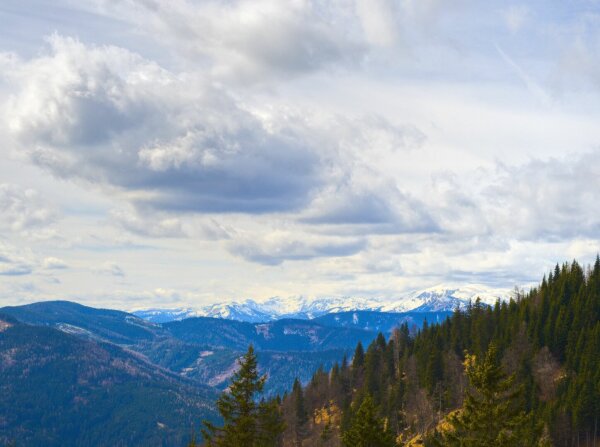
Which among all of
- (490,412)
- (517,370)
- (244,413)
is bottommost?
(517,370)

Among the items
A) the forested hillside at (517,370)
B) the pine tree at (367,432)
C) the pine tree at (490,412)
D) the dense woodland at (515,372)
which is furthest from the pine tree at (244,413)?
the forested hillside at (517,370)

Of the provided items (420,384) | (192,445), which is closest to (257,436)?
(192,445)

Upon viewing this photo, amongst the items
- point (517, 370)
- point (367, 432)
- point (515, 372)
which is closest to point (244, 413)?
point (367, 432)

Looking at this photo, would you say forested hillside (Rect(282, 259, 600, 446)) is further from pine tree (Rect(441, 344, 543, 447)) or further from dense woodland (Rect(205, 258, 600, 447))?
pine tree (Rect(441, 344, 543, 447))

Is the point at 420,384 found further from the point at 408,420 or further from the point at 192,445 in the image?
the point at 192,445

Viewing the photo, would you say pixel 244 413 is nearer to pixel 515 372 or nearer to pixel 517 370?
pixel 515 372

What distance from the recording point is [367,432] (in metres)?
47.6

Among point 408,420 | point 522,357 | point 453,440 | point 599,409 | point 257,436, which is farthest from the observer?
point 408,420

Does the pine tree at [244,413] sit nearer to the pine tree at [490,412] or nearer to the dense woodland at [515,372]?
the dense woodland at [515,372]

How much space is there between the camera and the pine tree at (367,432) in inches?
1875

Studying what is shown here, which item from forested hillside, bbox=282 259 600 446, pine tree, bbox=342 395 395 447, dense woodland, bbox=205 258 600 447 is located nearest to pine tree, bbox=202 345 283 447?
dense woodland, bbox=205 258 600 447

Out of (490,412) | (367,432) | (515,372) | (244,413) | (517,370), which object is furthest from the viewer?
(517,370)

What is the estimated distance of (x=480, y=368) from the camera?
4575cm

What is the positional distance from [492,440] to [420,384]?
445 ft
